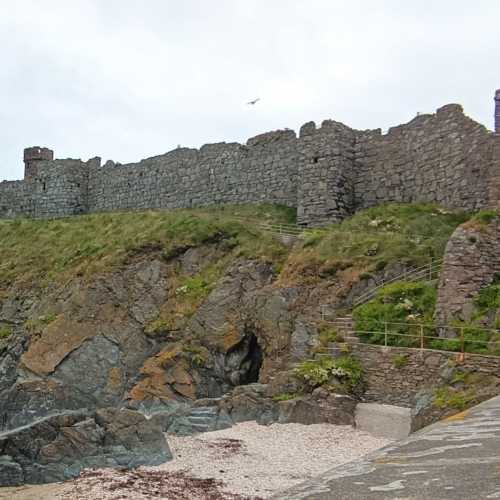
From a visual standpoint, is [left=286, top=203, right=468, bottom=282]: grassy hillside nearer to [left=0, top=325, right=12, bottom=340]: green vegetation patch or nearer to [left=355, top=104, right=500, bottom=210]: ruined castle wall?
[left=355, top=104, right=500, bottom=210]: ruined castle wall

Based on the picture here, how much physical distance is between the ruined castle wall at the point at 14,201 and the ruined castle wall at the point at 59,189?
25.1 inches

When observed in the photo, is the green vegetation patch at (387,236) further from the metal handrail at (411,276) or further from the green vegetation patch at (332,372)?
the green vegetation patch at (332,372)

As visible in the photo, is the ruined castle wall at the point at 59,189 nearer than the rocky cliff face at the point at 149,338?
No

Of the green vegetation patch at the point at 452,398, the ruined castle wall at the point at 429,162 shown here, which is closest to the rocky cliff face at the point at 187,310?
the ruined castle wall at the point at 429,162

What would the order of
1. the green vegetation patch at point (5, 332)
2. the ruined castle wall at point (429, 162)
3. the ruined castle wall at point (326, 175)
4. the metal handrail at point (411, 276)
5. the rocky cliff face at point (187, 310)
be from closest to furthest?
the metal handrail at point (411, 276) < the rocky cliff face at point (187, 310) < the ruined castle wall at point (429, 162) < the green vegetation patch at point (5, 332) < the ruined castle wall at point (326, 175)

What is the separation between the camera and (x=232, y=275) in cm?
2561

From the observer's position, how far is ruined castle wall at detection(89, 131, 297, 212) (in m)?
33.9

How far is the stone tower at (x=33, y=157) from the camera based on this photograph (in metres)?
46.2

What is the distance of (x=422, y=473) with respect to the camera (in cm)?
482

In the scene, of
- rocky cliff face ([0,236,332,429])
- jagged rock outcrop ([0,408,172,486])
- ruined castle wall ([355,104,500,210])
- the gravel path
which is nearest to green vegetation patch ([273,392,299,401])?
the gravel path

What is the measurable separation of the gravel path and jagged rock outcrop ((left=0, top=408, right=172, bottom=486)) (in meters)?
0.60

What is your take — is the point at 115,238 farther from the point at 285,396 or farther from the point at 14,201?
the point at 14,201

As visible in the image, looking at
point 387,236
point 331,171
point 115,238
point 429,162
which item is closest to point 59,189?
point 115,238

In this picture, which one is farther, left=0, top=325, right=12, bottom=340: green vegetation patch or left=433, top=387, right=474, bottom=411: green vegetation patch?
left=0, top=325, right=12, bottom=340: green vegetation patch
